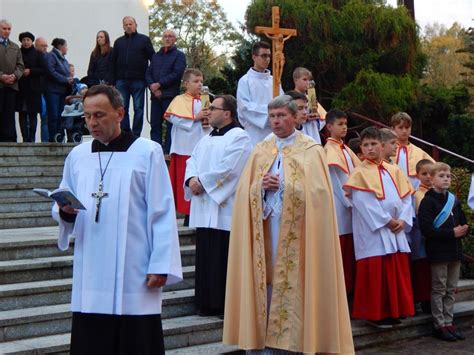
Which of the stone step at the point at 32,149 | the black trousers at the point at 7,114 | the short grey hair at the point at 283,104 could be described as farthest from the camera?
the black trousers at the point at 7,114

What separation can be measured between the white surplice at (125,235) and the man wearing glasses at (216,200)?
2865 millimetres

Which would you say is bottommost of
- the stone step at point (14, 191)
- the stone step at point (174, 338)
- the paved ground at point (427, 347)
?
the paved ground at point (427, 347)

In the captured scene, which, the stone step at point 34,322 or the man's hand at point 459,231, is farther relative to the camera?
the man's hand at point 459,231

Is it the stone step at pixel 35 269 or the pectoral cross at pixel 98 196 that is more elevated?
the pectoral cross at pixel 98 196

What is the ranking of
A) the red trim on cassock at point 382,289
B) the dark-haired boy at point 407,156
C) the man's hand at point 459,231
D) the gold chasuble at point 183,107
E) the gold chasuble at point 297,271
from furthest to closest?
the gold chasuble at point 183,107 → the dark-haired boy at point 407,156 → the man's hand at point 459,231 → the red trim on cassock at point 382,289 → the gold chasuble at point 297,271

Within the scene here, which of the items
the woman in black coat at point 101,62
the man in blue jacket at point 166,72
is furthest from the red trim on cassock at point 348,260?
the woman in black coat at point 101,62

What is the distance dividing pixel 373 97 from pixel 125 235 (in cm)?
1484

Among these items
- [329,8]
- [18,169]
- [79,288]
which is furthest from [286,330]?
[329,8]

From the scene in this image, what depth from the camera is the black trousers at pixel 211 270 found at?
784cm

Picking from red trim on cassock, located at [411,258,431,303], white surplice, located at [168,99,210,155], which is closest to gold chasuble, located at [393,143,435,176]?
red trim on cassock, located at [411,258,431,303]

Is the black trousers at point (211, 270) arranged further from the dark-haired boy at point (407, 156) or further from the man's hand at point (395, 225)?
the dark-haired boy at point (407, 156)

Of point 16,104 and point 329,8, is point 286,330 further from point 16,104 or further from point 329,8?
point 329,8

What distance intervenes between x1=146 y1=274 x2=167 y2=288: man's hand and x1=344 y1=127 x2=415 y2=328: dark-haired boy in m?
3.75

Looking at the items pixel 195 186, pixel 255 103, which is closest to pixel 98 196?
pixel 195 186
